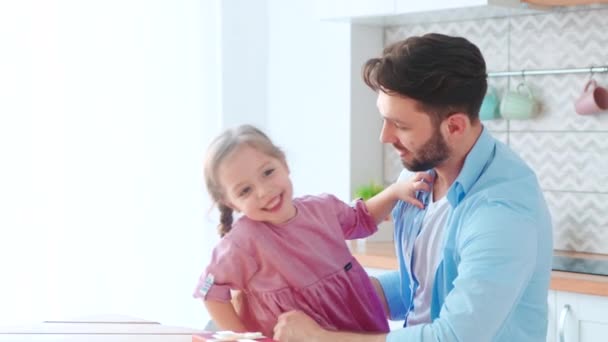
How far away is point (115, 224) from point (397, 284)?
180 centimetres

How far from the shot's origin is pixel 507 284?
1.76m

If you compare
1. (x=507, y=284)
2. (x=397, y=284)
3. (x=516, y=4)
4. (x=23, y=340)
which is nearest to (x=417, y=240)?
(x=397, y=284)

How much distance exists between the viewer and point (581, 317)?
3115mm

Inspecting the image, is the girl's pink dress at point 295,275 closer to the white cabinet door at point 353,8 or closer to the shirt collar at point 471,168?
the shirt collar at point 471,168

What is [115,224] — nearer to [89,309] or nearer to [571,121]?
[89,309]

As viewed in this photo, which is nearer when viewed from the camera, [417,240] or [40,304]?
[417,240]

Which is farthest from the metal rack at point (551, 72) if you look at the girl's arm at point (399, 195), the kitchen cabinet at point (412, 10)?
the girl's arm at point (399, 195)

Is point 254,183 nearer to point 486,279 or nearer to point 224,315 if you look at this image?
point 224,315

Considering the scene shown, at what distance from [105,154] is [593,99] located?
5.85 feet

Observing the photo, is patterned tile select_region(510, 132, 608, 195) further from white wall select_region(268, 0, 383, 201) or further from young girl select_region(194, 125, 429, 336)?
young girl select_region(194, 125, 429, 336)

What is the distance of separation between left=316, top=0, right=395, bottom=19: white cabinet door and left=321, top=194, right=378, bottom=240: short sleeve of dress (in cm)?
157

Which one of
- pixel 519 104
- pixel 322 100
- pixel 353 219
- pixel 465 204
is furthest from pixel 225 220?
pixel 322 100

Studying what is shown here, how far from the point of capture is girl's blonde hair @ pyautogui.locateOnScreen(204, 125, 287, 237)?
210cm

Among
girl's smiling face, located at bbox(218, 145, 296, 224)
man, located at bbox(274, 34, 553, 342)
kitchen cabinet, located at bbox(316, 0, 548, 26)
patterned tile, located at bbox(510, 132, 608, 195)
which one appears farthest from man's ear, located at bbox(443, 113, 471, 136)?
patterned tile, located at bbox(510, 132, 608, 195)
